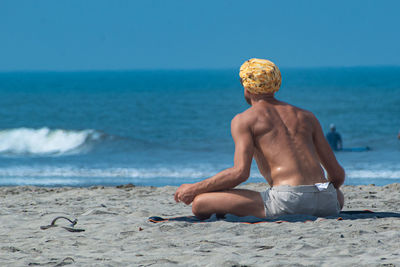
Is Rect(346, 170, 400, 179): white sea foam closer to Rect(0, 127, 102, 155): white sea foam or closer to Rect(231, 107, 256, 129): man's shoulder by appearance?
Rect(231, 107, 256, 129): man's shoulder

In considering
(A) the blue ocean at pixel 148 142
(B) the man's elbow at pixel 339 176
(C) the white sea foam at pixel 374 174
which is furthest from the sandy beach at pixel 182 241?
(C) the white sea foam at pixel 374 174

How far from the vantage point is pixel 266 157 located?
15.0 ft

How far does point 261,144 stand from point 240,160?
239 millimetres

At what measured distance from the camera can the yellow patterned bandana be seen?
4625 mm

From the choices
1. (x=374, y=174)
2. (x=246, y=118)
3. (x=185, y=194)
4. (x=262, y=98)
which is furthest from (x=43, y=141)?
(x=246, y=118)

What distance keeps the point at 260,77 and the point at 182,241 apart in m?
1.44

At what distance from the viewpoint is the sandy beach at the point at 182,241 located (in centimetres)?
364

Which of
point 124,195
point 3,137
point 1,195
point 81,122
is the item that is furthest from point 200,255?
point 81,122

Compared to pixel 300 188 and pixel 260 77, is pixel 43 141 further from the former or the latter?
pixel 300 188

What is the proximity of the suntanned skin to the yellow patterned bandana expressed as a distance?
0.25ft

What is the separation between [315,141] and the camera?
4.68m

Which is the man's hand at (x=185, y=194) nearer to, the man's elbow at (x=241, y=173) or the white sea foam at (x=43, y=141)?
the man's elbow at (x=241, y=173)

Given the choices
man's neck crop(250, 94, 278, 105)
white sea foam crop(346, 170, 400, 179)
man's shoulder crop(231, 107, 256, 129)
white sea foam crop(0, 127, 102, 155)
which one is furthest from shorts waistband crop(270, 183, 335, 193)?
white sea foam crop(0, 127, 102, 155)

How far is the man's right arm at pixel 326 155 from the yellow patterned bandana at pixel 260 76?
1.47ft
